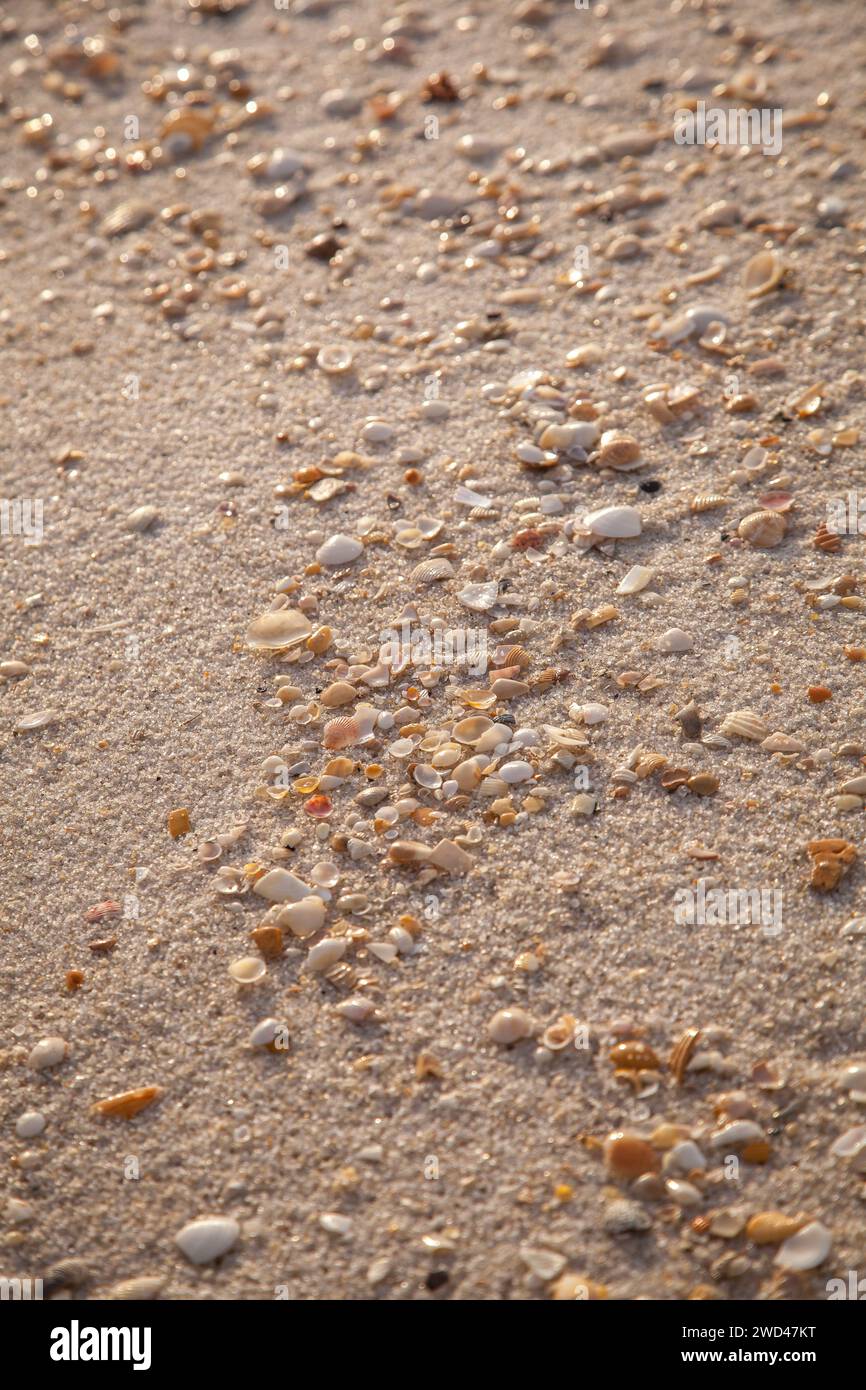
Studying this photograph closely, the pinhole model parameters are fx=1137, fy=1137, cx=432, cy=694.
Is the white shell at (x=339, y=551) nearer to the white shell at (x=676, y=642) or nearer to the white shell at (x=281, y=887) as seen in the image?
the white shell at (x=676, y=642)

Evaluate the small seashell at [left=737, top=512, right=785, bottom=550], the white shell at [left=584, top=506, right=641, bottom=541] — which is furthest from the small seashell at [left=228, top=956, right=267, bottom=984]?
the small seashell at [left=737, top=512, right=785, bottom=550]

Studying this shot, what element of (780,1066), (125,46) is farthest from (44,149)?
(780,1066)

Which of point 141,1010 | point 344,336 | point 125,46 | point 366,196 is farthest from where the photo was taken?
point 125,46

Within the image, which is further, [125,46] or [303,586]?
[125,46]

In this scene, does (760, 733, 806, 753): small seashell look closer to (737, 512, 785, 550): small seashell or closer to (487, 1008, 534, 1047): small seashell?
(737, 512, 785, 550): small seashell

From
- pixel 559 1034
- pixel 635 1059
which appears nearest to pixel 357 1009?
pixel 559 1034
